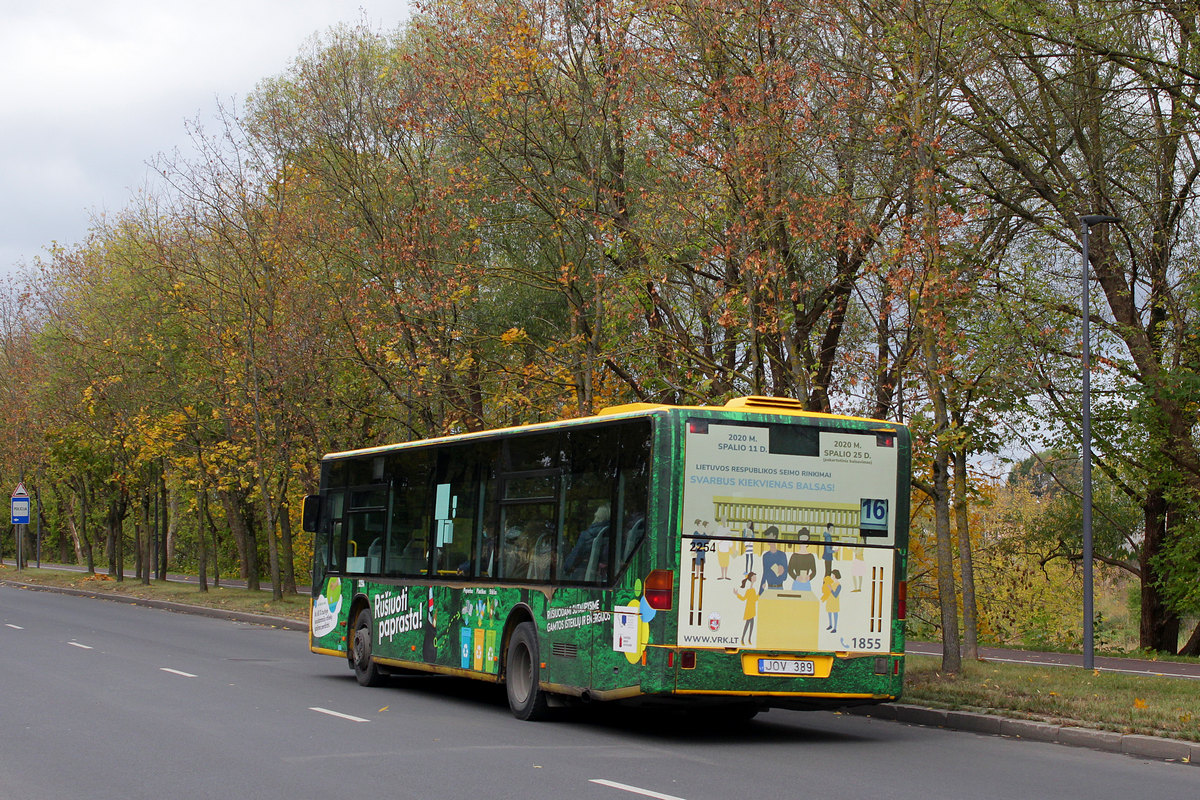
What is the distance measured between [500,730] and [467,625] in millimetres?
2466

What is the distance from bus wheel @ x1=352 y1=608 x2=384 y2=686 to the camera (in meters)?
17.3

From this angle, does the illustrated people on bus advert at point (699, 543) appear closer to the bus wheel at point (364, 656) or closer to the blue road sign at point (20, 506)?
the bus wheel at point (364, 656)

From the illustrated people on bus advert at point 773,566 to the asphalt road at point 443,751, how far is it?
56.3 inches

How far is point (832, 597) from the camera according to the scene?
39.9 ft

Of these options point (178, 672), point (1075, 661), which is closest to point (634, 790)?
point (178, 672)

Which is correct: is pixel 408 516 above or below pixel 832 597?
above

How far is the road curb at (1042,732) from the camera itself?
11289 millimetres

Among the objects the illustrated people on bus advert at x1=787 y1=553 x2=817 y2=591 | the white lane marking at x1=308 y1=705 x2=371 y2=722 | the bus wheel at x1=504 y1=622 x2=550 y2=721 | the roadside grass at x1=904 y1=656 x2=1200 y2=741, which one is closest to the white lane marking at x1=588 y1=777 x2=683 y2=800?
the illustrated people on bus advert at x1=787 y1=553 x2=817 y2=591

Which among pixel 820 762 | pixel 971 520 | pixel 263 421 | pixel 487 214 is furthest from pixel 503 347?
pixel 820 762

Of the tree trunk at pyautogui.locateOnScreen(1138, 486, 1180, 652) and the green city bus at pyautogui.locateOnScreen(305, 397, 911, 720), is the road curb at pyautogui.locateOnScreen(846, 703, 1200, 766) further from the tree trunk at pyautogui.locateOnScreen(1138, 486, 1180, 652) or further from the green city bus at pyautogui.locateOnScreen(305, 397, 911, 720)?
the tree trunk at pyautogui.locateOnScreen(1138, 486, 1180, 652)

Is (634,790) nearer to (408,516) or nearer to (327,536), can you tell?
(408,516)

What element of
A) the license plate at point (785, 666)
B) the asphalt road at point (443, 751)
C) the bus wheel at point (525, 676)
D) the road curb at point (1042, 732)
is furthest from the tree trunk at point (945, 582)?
the bus wheel at point (525, 676)

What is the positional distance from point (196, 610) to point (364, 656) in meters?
19.7

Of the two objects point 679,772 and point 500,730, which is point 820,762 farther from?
point 500,730
